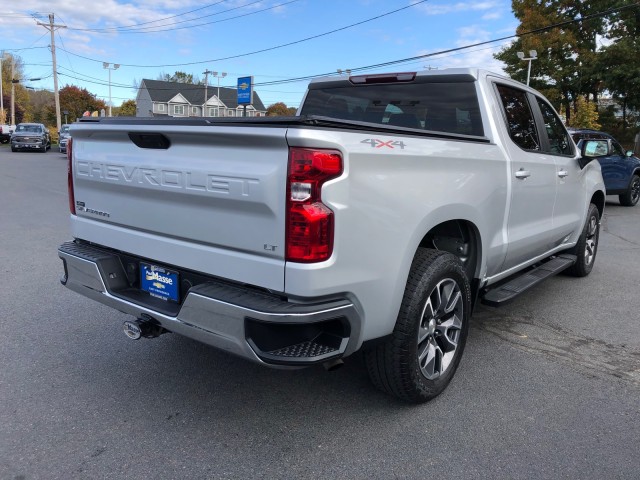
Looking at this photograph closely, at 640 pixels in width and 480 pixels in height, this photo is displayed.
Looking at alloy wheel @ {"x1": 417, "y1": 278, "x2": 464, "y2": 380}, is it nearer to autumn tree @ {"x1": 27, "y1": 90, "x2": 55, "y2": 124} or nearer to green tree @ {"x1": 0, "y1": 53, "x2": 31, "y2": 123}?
green tree @ {"x1": 0, "y1": 53, "x2": 31, "y2": 123}

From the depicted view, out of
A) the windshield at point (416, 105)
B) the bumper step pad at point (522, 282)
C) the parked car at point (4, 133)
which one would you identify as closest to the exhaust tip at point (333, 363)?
the bumper step pad at point (522, 282)

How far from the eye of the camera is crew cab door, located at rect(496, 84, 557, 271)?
A: 3.99 meters

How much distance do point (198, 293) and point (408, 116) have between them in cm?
239

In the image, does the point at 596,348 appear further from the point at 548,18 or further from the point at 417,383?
the point at 548,18

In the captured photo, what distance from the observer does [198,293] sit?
101 inches

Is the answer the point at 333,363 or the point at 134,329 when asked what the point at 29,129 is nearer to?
the point at 134,329

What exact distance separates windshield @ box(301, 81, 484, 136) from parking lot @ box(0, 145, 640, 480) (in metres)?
1.73

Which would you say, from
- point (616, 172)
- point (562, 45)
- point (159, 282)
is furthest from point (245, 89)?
point (159, 282)

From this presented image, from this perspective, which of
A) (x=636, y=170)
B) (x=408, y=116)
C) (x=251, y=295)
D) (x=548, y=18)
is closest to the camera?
(x=251, y=295)

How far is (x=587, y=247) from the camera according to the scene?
20.6 ft

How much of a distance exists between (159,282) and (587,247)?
17.2 feet

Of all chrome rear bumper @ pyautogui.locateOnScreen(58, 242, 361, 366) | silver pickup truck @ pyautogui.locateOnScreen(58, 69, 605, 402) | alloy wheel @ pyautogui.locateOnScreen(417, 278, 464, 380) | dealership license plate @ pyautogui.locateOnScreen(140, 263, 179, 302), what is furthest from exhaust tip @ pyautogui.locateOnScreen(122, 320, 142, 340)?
alloy wheel @ pyautogui.locateOnScreen(417, 278, 464, 380)

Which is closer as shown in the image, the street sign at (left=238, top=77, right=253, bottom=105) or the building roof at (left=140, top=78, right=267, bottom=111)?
the street sign at (left=238, top=77, right=253, bottom=105)

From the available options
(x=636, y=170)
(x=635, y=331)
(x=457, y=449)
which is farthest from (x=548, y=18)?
(x=457, y=449)
